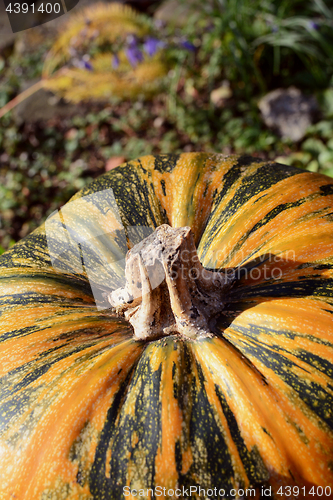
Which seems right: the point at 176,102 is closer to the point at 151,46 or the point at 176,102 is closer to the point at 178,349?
the point at 151,46

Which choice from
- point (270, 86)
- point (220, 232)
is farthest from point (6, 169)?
point (220, 232)

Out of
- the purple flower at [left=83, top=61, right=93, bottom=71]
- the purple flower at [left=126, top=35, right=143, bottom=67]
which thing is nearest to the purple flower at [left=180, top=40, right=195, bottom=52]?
the purple flower at [left=126, top=35, right=143, bottom=67]

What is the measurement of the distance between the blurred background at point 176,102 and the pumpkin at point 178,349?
2164 millimetres

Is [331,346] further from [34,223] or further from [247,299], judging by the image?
[34,223]

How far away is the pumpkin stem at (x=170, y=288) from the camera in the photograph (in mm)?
1223

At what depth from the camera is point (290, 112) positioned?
3.65m

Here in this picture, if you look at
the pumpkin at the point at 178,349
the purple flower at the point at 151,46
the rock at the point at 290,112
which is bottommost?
the pumpkin at the point at 178,349

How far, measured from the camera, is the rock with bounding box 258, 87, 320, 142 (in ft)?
11.9

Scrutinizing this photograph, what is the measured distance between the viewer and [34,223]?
379 centimetres

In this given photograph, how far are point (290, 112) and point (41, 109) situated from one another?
9.90 feet

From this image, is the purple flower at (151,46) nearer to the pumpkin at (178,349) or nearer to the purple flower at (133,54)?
the purple flower at (133,54)

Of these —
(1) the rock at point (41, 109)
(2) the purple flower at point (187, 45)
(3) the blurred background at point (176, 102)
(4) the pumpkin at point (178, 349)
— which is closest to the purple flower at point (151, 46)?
(3) the blurred background at point (176, 102)

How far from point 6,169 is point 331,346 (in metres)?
4.18

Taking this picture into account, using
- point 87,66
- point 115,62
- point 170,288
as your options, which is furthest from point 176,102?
point 170,288
